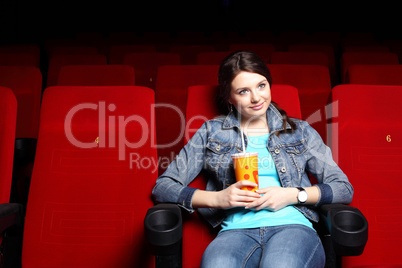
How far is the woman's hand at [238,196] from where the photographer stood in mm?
630

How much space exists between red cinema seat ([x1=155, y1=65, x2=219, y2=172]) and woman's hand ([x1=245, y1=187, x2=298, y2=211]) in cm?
44

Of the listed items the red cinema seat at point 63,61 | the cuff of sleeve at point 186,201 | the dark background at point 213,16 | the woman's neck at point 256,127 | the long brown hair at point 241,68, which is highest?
the dark background at point 213,16

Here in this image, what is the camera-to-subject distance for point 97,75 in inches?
47.3

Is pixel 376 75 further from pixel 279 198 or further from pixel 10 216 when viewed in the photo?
pixel 10 216

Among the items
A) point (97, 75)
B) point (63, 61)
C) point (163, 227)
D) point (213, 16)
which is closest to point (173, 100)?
point (97, 75)

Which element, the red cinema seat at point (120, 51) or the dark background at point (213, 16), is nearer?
the red cinema seat at point (120, 51)

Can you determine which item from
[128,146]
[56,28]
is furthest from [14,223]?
[56,28]

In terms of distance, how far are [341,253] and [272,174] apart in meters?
0.23

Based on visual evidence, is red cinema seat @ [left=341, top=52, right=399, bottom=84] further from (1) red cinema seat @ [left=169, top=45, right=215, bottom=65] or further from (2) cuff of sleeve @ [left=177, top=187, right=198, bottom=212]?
(2) cuff of sleeve @ [left=177, top=187, right=198, bottom=212]

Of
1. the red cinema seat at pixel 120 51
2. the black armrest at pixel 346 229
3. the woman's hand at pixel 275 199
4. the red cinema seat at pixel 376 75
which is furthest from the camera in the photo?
the red cinema seat at pixel 120 51

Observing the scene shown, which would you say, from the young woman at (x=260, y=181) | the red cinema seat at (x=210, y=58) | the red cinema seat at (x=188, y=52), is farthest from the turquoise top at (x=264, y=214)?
the red cinema seat at (x=188, y=52)

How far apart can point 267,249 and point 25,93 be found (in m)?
0.87

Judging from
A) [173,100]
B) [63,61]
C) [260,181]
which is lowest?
A: [260,181]

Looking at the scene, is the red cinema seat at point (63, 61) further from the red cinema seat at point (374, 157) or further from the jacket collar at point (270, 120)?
the red cinema seat at point (374, 157)
